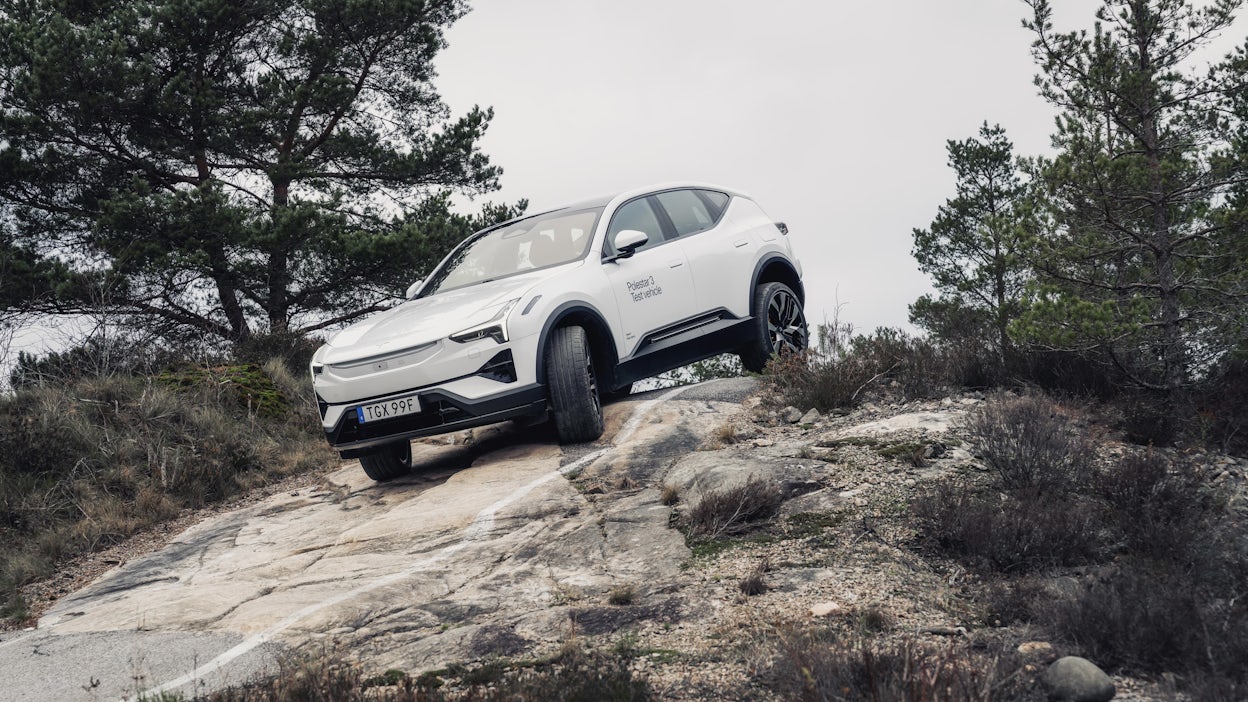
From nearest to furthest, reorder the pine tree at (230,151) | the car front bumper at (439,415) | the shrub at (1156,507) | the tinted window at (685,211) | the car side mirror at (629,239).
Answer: the shrub at (1156,507) < the car front bumper at (439,415) < the car side mirror at (629,239) < the tinted window at (685,211) < the pine tree at (230,151)

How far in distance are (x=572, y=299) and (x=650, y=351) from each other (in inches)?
42.9

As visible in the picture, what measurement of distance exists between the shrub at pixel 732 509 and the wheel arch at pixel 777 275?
13.0 feet

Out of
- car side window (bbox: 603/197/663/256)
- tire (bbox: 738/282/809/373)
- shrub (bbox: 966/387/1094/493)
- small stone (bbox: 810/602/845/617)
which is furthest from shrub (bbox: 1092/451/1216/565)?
car side window (bbox: 603/197/663/256)

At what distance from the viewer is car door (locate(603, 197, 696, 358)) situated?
8.02 meters

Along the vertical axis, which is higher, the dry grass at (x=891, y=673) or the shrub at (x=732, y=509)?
the shrub at (x=732, y=509)

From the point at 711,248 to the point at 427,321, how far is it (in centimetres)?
292

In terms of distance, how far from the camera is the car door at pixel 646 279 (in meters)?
8.02

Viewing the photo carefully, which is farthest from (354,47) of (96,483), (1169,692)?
(1169,692)

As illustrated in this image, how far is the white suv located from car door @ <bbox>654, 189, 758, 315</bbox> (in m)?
0.01

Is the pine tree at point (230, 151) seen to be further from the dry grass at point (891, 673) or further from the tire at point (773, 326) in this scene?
the dry grass at point (891, 673)

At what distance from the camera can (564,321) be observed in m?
7.59

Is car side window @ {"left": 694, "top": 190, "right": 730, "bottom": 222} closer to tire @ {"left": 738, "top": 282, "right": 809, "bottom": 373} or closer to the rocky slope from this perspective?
tire @ {"left": 738, "top": 282, "right": 809, "bottom": 373}

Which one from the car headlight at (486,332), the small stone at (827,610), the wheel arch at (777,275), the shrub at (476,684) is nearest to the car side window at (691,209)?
the wheel arch at (777,275)

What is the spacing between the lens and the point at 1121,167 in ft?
29.2
